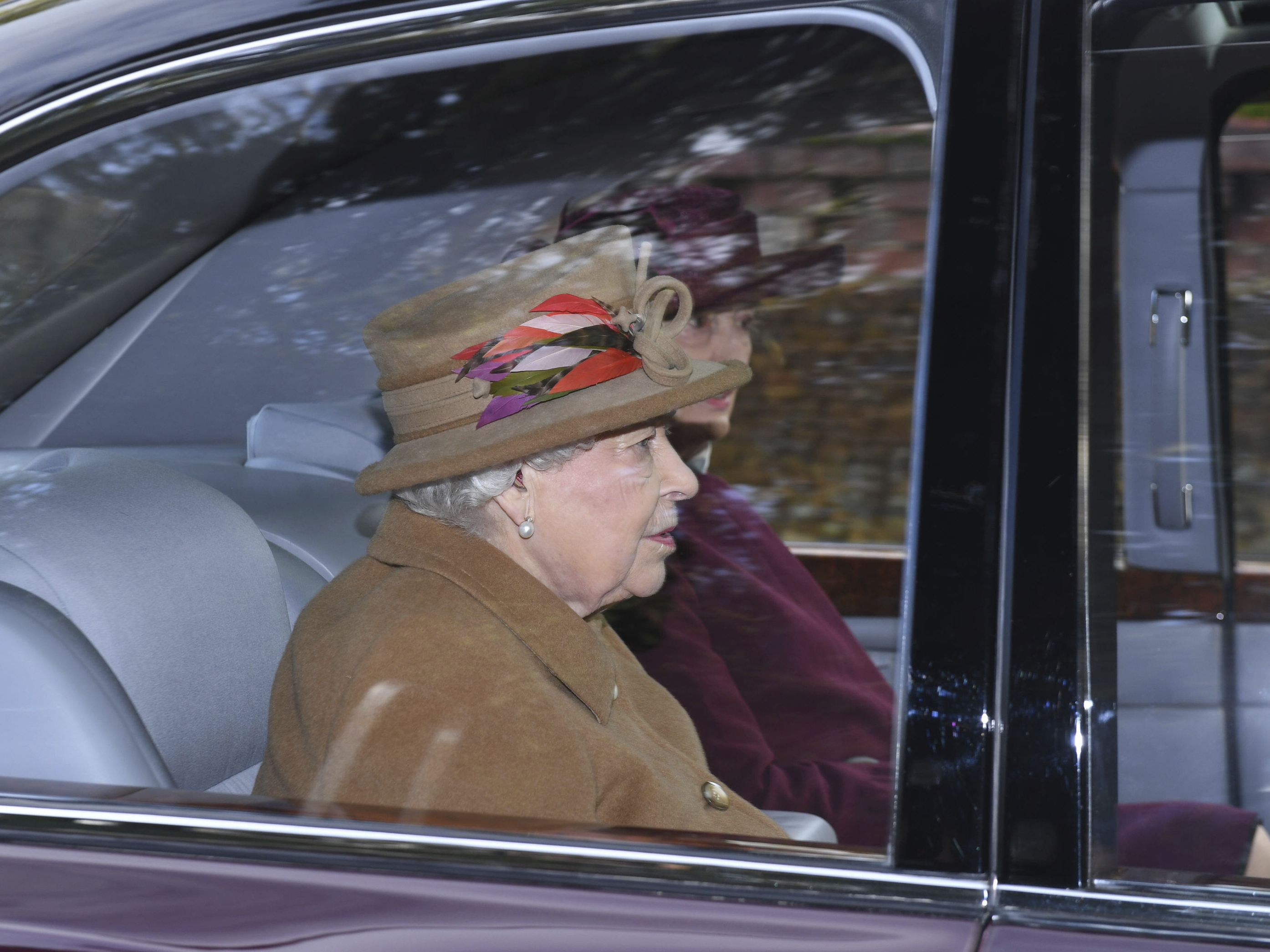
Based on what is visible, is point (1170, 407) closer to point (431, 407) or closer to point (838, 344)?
point (838, 344)

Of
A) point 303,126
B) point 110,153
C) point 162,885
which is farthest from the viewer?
point 303,126

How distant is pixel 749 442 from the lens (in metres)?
1.67

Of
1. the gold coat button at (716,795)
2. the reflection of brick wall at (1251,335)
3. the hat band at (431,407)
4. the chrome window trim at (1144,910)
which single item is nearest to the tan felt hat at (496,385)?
the hat band at (431,407)

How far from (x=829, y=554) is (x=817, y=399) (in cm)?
20

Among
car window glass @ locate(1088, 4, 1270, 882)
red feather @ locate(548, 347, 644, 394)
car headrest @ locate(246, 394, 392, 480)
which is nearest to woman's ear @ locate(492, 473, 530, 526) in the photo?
red feather @ locate(548, 347, 644, 394)

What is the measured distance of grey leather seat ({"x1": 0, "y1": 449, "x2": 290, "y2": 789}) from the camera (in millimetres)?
1258

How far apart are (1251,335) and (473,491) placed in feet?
2.87

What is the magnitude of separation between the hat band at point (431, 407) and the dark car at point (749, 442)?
0.19 metres

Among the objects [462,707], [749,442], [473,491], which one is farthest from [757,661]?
[462,707]

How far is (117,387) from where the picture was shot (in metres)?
1.80

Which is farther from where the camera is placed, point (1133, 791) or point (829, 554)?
point (829, 554)

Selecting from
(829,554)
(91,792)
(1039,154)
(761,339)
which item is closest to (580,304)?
(761,339)

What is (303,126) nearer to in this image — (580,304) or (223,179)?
(223,179)

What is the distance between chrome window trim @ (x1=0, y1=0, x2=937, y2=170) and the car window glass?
32 centimetres
